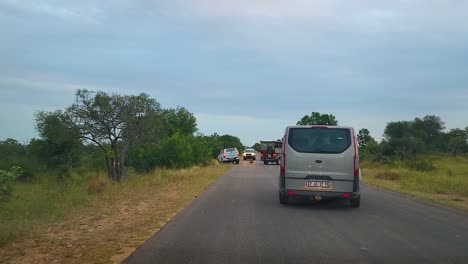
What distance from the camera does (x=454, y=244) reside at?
7.95 metres

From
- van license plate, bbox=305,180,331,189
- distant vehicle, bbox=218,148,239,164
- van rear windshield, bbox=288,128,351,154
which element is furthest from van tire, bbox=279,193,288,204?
distant vehicle, bbox=218,148,239,164

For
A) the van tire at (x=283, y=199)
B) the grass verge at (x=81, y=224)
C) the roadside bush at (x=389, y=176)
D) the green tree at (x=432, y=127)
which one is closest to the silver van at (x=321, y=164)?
the van tire at (x=283, y=199)

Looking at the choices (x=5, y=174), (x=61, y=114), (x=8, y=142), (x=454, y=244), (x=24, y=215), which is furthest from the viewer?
(x=8, y=142)

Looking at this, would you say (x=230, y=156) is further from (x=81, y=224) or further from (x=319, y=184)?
(x=81, y=224)

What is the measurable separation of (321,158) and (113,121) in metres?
23.3

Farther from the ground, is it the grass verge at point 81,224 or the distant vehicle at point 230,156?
the distant vehicle at point 230,156

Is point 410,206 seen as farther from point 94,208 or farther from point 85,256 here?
point 85,256

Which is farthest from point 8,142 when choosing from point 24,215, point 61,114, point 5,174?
point 24,215

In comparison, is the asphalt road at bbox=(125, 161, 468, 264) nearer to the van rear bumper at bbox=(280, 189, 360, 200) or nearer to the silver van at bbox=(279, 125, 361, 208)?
the van rear bumper at bbox=(280, 189, 360, 200)

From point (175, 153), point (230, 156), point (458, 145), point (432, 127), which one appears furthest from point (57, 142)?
point (432, 127)

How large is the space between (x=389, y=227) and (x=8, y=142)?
35.4 meters

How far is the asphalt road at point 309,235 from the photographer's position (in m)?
6.98

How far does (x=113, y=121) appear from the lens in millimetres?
33250

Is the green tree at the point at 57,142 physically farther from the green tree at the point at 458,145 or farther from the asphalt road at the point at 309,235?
the green tree at the point at 458,145
